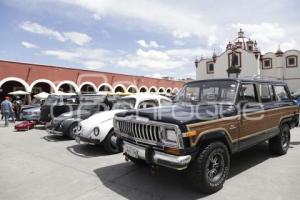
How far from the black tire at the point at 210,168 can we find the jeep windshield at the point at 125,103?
4.10 metres

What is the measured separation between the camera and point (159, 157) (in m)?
4.00

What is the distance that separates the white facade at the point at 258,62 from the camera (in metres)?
44.0

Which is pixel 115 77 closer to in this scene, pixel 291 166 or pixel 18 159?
pixel 18 159

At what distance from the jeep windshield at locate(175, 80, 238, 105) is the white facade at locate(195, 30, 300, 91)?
133ft

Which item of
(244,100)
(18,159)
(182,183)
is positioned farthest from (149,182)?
(18,159)

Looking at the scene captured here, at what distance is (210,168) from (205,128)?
757mm

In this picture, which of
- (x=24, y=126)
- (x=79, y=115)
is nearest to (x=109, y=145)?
(x=79, y=115)

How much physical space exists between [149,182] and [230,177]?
1.60m

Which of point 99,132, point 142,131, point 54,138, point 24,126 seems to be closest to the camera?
point 142,131

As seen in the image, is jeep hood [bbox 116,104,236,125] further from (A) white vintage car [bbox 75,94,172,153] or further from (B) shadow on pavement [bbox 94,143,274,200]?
(A) white vintage car [bbox 75,94,172,153]

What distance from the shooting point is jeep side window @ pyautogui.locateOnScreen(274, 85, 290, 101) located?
254 inches

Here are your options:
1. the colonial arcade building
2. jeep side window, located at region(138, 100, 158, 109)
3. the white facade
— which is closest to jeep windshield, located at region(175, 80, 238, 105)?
jeep side window, located at region(138, 100, 158, 109)

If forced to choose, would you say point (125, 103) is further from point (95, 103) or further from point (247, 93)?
point (247, 93)

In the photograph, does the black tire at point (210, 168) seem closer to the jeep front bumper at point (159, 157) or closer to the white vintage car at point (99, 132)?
the jeep front bumper at point (159, 157)
